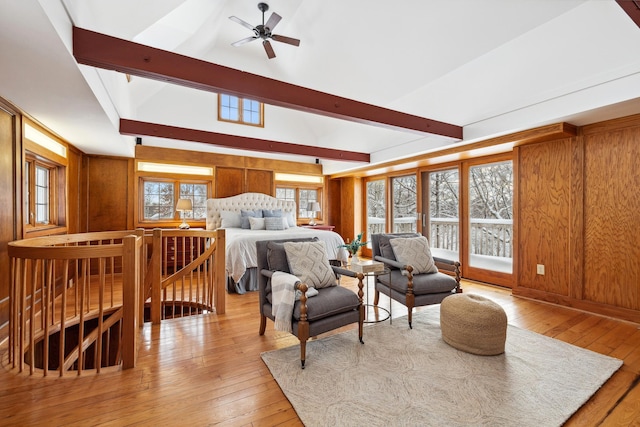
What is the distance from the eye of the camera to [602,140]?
3.36 m

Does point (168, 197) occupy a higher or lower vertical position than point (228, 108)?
lower

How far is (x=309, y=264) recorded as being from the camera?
106 inches

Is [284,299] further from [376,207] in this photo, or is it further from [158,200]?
[376,207]

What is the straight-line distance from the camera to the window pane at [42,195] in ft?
13.1

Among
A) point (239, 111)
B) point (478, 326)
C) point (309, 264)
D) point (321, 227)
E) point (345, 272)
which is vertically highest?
point (239, 111)

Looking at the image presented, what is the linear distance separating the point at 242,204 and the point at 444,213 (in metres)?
4.18

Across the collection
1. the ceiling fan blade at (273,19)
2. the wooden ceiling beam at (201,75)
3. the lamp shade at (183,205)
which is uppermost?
the ceiling fan blade at (273,19)

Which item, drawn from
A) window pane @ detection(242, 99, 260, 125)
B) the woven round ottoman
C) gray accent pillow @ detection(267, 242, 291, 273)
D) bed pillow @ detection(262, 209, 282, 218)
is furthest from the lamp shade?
the woven round ottoman

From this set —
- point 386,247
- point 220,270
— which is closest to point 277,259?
point 220,270

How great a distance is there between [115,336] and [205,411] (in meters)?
2.54

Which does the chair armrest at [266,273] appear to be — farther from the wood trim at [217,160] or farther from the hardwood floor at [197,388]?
the wood trim at [217,160]

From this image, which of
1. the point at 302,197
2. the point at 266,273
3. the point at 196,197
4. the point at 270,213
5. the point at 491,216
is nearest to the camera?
the point at 266,273

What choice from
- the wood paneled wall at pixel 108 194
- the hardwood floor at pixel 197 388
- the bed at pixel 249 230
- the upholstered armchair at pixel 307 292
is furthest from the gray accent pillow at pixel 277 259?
the wood paneled wall at pixel 108 194

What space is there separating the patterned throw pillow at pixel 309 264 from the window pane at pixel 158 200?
4.36 m
